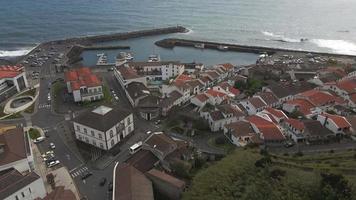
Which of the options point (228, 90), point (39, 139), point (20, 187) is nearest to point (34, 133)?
point (39, 139)

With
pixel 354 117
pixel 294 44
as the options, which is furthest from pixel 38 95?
pixel 294 44

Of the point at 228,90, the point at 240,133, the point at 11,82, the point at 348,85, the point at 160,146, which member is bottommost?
the point at 160,146

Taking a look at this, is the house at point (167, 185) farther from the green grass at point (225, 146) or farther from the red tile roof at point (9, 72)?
the red tile roof at point (9, 72)

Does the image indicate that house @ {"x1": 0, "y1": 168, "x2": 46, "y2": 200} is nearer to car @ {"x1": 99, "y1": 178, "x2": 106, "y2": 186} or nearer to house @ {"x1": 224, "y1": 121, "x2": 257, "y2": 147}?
car @ {"x1": 99, "y1": 178, "x2": 106, "y2": 186}

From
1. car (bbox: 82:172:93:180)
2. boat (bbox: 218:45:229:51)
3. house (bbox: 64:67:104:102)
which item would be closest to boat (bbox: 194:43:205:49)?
boat (bbox: 218:45:229:51)

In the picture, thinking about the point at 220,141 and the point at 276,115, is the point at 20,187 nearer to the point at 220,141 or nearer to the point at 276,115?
the point at 220,141

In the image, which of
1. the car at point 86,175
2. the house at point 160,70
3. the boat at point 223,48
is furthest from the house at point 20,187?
the boat at point 223,48
